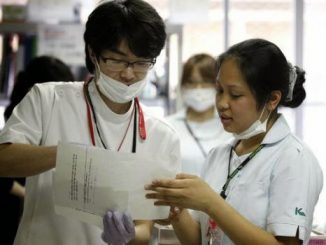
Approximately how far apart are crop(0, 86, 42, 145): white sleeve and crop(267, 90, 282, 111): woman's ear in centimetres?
66

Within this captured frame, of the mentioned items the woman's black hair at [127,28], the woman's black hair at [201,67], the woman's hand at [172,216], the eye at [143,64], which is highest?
the woman's black hair at [127,28]

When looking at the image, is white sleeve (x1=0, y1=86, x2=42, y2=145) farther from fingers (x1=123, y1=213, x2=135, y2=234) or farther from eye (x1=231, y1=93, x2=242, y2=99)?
eye (x1=231, y1=93, x2=242, y2=99)

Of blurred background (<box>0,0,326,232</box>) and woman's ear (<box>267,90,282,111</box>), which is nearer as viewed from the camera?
woman's ear (<box>267,90,282,111</box>)

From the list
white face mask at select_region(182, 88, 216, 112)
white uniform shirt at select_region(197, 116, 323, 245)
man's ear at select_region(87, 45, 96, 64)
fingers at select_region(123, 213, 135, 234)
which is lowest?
fingers at select_region(123, 213, 135, 234)

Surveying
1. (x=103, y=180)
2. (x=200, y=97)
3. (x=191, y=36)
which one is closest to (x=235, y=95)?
(x=103, y=180)

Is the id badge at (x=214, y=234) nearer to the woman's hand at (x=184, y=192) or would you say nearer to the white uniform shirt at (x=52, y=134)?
A: the woman's hand at (x=184, y=192)

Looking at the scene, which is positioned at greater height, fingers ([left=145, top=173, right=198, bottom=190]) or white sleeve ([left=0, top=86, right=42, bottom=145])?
white sleeve ([left=0, top=86, right=42, bottom=145])

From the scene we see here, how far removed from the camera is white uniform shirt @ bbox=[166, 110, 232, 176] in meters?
2.86

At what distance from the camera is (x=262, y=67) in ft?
4.53

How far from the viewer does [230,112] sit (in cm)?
139

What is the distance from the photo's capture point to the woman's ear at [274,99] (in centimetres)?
141

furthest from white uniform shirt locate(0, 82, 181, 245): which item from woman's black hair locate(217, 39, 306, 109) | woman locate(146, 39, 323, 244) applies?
woman's black hair locate(217, 39, 306, 109)

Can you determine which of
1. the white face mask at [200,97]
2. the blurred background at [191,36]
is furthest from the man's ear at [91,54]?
the blurred background at [191,36]

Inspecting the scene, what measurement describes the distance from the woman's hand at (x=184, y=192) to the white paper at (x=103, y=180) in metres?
0.03
